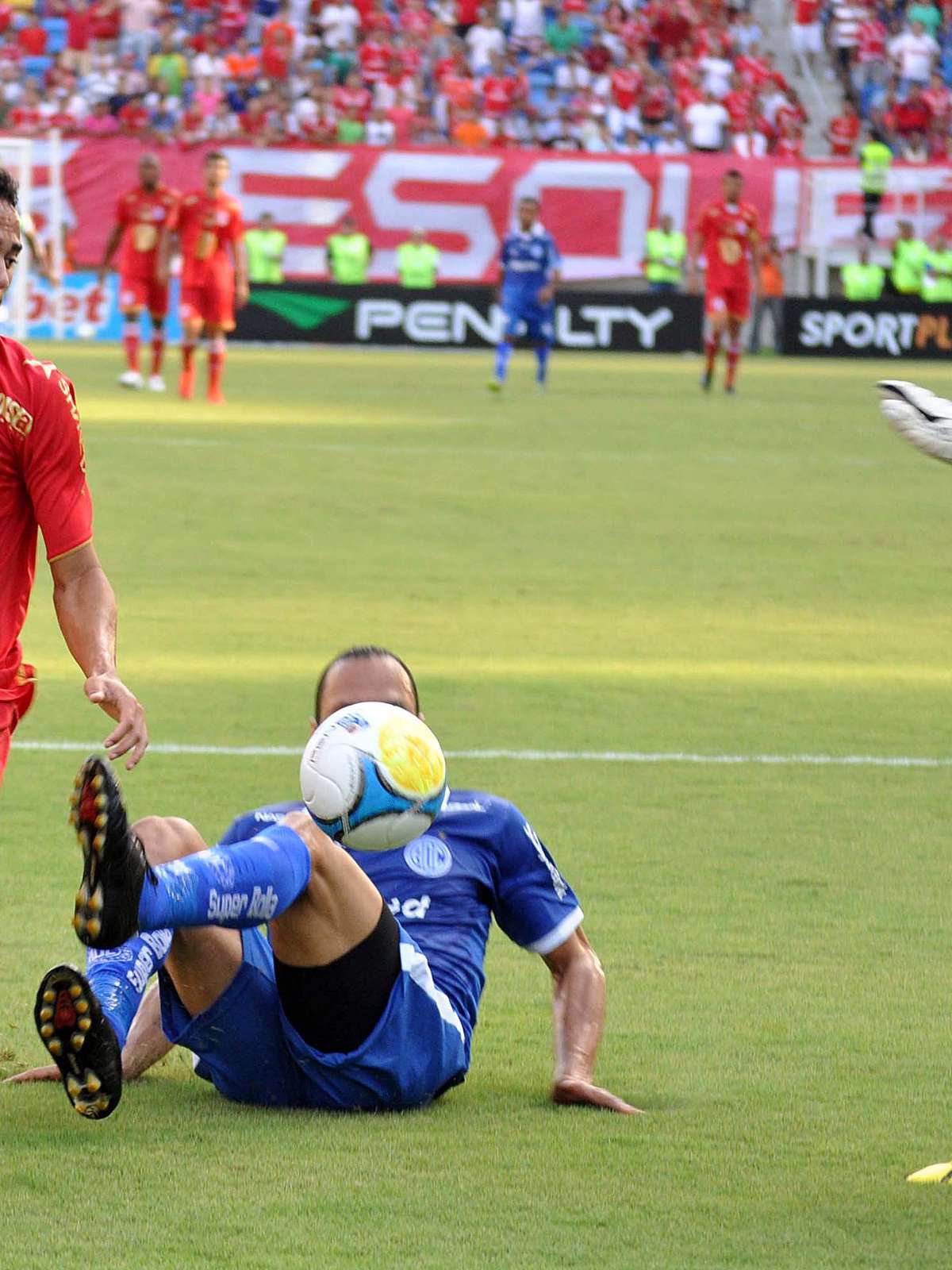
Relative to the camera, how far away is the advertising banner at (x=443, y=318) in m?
32.8

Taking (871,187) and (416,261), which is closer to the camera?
(416,261)

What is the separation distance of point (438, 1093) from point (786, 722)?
14.5ft

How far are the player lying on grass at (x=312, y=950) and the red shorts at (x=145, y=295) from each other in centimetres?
1947

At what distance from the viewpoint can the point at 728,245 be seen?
25.8m

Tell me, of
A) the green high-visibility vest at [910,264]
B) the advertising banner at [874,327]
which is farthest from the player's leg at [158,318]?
the green high-visibility vest at [910,264]

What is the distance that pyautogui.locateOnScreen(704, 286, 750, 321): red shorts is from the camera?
84.1ft

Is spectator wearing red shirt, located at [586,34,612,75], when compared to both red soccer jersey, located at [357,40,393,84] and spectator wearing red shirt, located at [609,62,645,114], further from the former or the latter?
Result: red soccer jersey, located at [357,40,393,84]

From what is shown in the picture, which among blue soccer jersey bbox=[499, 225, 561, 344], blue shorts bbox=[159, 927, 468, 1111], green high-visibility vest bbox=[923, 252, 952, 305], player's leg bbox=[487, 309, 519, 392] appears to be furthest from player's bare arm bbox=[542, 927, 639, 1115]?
green high-visibility vest bbox=[923, 252, 952, 305]

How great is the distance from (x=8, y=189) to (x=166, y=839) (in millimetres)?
1116

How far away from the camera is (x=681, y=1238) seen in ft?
11.5

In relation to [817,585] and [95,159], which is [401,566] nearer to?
[817,585]

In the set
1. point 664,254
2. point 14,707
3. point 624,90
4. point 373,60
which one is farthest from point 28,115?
point 14,707

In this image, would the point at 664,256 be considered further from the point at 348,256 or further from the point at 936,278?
the point at 348,256

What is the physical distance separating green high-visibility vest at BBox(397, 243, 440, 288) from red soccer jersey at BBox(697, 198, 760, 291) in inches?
351
